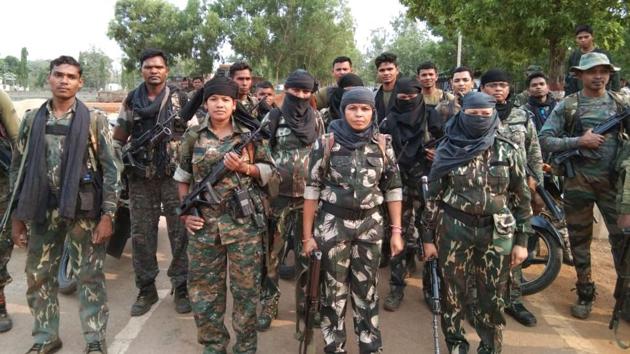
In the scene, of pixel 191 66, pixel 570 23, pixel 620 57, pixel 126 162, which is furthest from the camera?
pixel 191 66

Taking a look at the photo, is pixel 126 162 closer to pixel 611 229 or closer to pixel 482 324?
pixel 482 324

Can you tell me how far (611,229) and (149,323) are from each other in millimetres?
3974

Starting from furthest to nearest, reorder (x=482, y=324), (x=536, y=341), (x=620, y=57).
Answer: (x=620, y=57), (x=536, y=341), (x=482, y=324)

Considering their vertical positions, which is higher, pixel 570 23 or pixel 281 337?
pixel 570 23

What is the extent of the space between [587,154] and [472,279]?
5.30 feet

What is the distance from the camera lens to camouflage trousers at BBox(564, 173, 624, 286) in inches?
152

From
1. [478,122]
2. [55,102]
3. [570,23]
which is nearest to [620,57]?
[570,23]

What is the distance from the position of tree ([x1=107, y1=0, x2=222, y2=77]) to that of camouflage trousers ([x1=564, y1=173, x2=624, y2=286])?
27.1 m

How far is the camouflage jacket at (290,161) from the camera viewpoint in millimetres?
3637

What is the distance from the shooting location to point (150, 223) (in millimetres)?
3961

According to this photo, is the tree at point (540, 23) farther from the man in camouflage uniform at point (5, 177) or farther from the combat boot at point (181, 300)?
the man in camouflage uniform at point (5, 177)

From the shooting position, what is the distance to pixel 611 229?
3916mm

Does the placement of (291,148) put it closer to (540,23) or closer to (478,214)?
(478,214)

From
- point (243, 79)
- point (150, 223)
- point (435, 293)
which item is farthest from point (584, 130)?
point (150, 223)
